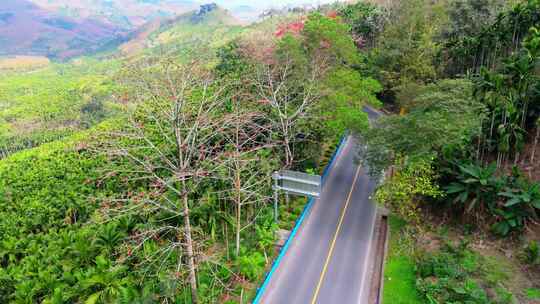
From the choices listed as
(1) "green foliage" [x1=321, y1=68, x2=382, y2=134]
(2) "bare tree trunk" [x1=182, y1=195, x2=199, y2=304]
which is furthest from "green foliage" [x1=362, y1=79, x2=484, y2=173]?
(2) "bare tree trunk" [x1=182, y1=195, x2=199, y2=304]

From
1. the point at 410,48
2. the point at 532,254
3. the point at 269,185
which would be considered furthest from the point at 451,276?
the point at 410,48

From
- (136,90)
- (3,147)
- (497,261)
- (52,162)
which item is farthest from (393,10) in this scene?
(3,147)

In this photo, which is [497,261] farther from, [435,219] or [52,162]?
[52,162]

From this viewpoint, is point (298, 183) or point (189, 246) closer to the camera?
point (189, 246)

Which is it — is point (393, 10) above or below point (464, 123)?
above

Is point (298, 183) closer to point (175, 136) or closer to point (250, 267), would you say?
point (250, 267)
